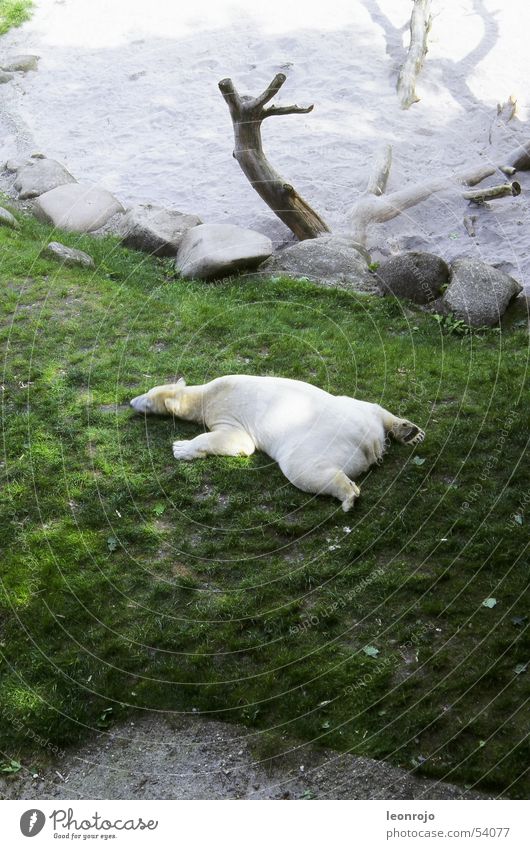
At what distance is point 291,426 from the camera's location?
8047 millimetres

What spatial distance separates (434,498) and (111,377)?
13.2 ft

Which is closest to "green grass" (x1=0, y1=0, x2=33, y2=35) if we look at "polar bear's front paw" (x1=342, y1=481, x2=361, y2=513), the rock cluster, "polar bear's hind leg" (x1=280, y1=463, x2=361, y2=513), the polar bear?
the rock cluster

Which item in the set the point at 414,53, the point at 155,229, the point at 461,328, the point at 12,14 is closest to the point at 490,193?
the point at 461,328

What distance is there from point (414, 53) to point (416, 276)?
8.71m

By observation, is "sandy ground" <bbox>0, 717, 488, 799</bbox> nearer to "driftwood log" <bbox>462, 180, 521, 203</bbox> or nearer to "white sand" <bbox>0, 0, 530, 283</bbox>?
"white sand" <bbox>0, 0, 530, 283</bbox>

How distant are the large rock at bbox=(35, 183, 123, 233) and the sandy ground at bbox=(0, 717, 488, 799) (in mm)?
10269

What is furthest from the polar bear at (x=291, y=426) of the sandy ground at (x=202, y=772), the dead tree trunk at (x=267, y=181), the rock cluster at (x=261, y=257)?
the dead tree trunk at (x=267, y=181)

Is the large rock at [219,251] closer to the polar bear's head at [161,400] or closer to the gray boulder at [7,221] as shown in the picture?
the gray boulder at [7,221]

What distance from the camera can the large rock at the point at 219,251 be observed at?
12469 mm

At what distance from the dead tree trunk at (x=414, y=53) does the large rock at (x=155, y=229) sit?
6.14m

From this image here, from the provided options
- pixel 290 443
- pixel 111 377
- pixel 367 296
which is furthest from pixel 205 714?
pixel 367 296

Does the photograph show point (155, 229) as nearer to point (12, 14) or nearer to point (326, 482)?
point (326, 482)

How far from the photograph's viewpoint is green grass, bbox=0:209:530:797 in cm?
593

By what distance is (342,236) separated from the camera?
13.6 m
